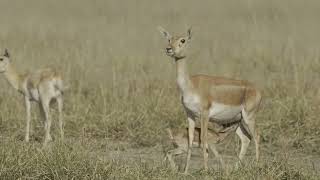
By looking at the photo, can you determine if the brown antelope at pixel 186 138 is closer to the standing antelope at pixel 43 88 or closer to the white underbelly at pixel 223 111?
the white underbelly at pixel 223 111

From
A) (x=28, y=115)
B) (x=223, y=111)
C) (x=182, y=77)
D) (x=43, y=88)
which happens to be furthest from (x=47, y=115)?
(x=223, y=111)

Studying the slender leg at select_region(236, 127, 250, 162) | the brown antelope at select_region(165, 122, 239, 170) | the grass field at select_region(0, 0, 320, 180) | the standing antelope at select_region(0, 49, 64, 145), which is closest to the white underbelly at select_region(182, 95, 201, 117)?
the brown antelope at select_region(165, 122, 239, 170)

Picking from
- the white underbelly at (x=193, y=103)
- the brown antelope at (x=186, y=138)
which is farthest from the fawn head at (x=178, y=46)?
the brown antelope at (x=186, y=138)

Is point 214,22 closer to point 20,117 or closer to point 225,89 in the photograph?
point 20,117

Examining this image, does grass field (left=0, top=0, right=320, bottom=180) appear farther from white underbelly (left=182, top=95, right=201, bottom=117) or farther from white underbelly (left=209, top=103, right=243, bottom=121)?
white underbelly (left=182, top=95, right=201, bottom=117)

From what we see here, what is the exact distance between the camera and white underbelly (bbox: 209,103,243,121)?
871cm

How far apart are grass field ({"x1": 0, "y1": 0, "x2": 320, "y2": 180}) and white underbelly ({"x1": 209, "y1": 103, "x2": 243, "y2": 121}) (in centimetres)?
58

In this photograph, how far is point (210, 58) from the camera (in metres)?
15.7

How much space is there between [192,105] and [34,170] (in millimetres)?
2065

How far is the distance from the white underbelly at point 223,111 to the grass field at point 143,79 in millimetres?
583

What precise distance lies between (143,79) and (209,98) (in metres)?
4.61

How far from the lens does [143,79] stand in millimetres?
13188

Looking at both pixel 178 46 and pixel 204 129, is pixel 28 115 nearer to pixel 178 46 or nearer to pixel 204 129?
pixel 178 46

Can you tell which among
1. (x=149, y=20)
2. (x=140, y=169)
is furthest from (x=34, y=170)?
(x=149, y=20)
